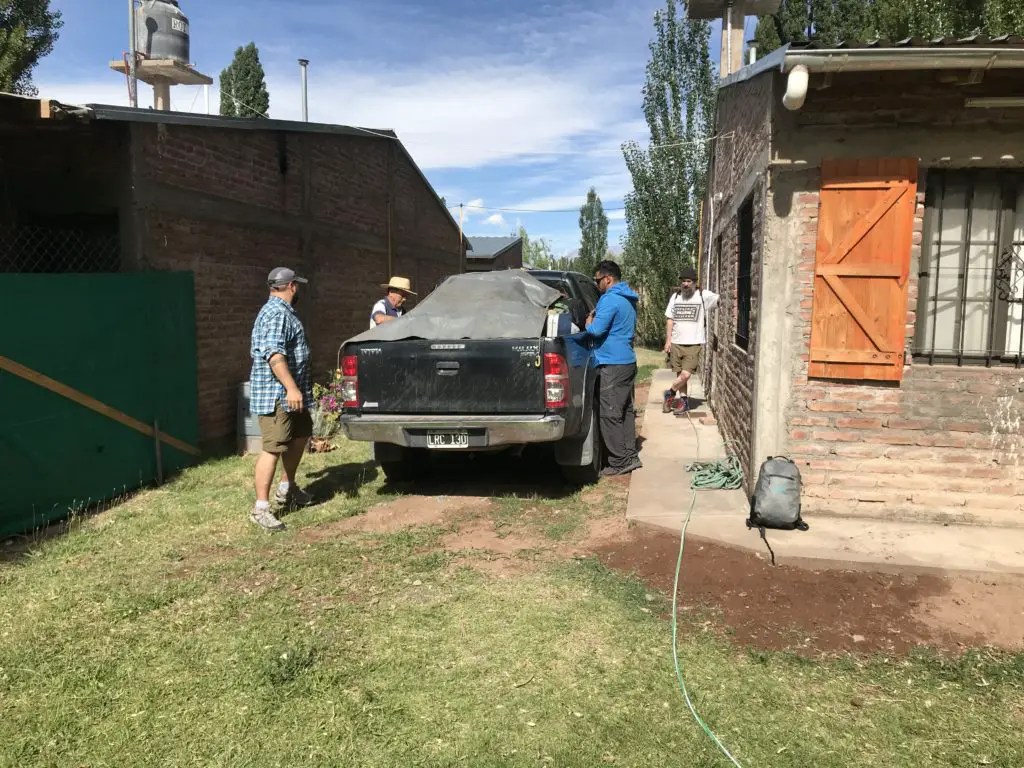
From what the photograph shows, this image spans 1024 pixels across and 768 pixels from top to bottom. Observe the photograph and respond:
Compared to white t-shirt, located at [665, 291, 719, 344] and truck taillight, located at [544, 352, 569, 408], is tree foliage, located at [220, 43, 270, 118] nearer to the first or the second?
white t-shirt, located at [665, 291, 719, 344]

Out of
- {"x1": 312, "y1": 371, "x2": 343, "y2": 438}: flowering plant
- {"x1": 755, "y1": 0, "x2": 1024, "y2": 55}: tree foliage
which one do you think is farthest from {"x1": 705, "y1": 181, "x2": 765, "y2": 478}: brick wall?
{"x1": 312, "y1": 371, "x2": 343, "y2": 438}: flowering plant

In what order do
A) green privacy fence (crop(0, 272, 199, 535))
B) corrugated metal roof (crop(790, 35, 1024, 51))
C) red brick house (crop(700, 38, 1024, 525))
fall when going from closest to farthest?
corrugated metal roof (crop(790, 35, 1024, 51)), red brick house (crop(700, 38, 1024, 525)), green privacy fence (crop(0, 272, 199, 535))

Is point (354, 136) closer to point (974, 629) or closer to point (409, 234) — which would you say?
point (409, 234)

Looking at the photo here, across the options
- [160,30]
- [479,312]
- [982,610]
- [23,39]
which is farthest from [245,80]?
[982,610]

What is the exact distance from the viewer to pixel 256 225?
8781 mm

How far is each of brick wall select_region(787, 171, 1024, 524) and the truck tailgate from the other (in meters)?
1.99

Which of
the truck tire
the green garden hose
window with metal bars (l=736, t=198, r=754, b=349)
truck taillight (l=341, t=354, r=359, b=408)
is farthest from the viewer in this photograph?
window with metal bars (l=736, t=198, r=754, b=349)

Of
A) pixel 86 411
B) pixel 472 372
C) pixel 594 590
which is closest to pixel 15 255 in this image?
pixel 86 411

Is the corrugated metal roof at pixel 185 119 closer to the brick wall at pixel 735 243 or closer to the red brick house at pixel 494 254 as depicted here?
the brick wall at pixel 735 243

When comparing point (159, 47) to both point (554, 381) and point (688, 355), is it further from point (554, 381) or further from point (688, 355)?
point (554, 381)

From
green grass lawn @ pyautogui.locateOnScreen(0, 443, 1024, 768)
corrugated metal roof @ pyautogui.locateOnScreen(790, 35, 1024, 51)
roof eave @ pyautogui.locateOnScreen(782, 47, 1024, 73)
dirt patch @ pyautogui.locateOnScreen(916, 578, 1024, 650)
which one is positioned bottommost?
green grass lawn @ pyautogui.locateOnScreen(0, 443, 1024, 768)

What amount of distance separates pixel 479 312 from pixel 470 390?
0.95 m

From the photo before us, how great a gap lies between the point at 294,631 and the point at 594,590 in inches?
66.9

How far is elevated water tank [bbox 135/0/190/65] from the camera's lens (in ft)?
46.1
